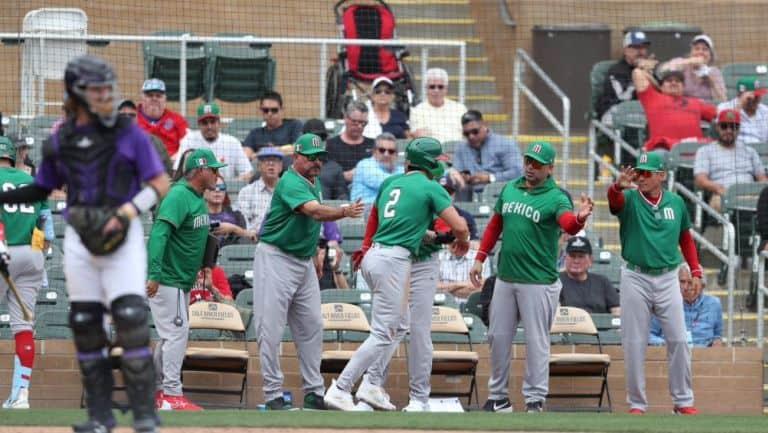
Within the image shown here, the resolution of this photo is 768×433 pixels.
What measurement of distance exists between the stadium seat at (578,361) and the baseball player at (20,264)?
12.6ft

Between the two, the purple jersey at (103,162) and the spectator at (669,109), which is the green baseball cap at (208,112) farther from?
the purple jersey at (103,162)

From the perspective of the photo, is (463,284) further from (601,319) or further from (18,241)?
(18,241)

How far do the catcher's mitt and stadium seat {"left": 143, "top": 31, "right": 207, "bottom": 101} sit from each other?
8.70 m

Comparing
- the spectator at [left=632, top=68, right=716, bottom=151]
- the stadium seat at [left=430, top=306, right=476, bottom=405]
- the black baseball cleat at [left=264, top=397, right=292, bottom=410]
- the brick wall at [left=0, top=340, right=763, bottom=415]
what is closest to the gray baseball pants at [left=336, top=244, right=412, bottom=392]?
the black baseball cleat at [left=264, top=397, right=292, bottom=410]

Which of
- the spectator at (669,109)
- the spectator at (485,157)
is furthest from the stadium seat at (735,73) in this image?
the spectator at (485,157)

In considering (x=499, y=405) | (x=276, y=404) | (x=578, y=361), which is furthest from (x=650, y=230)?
(x=276, y=404)

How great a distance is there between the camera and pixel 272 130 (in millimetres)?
14430

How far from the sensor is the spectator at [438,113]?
14820mm

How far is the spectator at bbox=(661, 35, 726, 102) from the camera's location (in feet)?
53.0

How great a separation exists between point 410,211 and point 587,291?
9.04 ft

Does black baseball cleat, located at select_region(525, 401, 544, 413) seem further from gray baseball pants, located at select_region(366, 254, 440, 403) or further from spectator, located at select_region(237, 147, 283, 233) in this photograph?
spectator, located at select_region(237, 147, 283, 233)

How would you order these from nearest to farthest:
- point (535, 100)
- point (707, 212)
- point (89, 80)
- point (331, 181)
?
point (89, 80) → point (331, 181) → point (707, 212) → point (535, 100)

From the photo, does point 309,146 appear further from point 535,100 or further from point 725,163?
point 535,100

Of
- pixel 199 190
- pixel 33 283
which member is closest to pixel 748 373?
pixel 199 190
